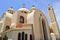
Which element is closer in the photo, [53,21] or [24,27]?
[24,27]

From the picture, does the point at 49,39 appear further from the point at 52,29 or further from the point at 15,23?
the point at 15,23

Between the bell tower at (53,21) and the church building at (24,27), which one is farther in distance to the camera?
the bell tower at (53,21)

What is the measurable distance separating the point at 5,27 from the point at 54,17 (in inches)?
462

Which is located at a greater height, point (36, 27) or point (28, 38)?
point (36, 27)

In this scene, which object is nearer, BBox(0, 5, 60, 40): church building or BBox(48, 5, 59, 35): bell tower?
BBox(0, 5, 60, 40): church building

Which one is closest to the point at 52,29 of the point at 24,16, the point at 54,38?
the point at 54,38

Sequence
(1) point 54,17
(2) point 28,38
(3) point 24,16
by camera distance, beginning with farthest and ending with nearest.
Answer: (1) point 54,17
(3) point 24,16
(2) point 28,38

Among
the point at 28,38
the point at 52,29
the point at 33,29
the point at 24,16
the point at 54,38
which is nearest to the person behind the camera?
the point at 28,38

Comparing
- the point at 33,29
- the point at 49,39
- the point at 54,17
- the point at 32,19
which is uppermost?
the point at 54,17

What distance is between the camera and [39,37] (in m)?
18.4

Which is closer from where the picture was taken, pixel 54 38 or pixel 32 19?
pixel 32 19

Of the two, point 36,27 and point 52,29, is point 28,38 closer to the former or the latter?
point 36,27

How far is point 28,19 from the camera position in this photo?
1972 centimetres

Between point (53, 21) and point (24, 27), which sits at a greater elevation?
point (53, 21)
